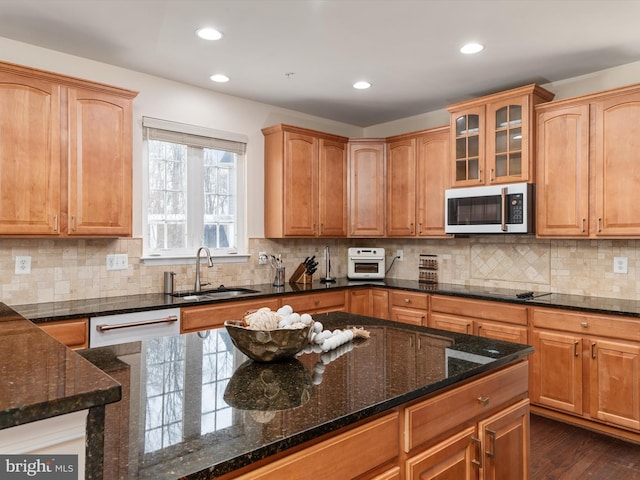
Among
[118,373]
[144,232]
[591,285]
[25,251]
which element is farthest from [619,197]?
[25,251]

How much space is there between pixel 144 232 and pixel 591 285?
366 cm

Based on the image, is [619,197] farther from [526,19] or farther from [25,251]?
[25,251]

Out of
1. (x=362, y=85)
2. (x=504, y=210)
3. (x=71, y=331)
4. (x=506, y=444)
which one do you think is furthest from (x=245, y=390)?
(x=362, y=85)

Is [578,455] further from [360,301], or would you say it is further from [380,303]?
[360,301]

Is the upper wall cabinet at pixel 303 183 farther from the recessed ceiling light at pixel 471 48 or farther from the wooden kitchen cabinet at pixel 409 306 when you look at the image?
the recessed ceiling light at pixel 471 48

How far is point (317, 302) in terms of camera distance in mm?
4070

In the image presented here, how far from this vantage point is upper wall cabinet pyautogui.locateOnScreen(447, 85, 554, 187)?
11.6 ft

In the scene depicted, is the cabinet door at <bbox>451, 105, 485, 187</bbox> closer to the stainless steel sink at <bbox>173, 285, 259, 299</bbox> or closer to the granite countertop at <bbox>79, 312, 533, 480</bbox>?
the stainless steel sink at <bbox>173, 285, 259, 299</bbox>

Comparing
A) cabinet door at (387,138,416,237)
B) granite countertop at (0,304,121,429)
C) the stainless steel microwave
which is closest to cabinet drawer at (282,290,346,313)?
cabinet door at (387,138,416,237)

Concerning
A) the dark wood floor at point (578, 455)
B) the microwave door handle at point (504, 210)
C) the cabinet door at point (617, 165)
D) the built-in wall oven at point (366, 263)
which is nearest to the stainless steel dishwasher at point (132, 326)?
the built-in wall oven at point (366, 263)

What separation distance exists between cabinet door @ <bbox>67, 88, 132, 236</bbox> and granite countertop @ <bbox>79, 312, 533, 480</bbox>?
60.0 inches

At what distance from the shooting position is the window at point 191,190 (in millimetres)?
3744

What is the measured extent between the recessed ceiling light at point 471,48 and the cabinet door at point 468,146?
0.76 meters

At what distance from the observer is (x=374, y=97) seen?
4.24 meters
